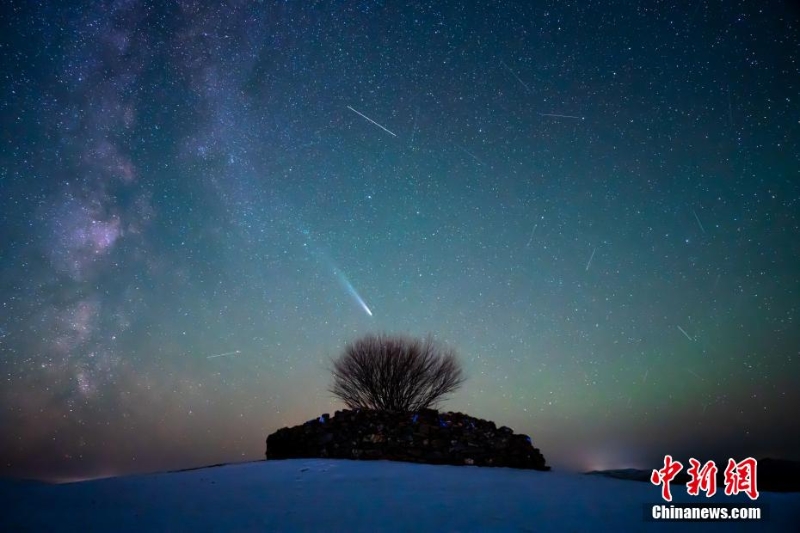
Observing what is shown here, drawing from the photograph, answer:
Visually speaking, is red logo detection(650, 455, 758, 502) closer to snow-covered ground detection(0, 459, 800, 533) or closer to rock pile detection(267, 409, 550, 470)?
snow-covered ground detection(0, 459, 800, 533)

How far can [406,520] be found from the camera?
4.82m

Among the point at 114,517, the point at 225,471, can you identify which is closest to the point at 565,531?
the point at 114,517

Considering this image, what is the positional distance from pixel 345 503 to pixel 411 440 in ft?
17.4

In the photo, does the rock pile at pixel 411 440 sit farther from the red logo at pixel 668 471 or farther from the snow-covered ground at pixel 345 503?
the red logo at pixel 668 471

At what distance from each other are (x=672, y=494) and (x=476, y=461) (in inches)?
179

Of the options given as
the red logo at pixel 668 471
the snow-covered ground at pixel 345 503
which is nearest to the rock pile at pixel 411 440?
the snow-covered ground at pixel 345 503

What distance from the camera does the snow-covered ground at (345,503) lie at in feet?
15.4

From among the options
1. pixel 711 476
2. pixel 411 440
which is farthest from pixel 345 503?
pixel 711 476

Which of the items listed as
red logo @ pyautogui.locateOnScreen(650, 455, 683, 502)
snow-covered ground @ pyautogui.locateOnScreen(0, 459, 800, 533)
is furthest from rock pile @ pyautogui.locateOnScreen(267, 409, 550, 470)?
red logo @ pyautogui.locateOnScreen(650, 455, 683, 502)

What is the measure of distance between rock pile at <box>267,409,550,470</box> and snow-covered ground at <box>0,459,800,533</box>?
9.33 ft

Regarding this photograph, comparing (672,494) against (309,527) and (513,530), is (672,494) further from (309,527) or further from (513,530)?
(309,527)

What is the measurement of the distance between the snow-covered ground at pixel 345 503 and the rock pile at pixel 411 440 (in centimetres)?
284

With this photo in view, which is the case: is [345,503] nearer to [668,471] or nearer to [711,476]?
[668,471]

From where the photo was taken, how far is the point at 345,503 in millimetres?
5512
